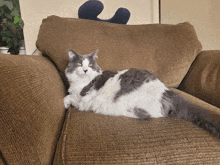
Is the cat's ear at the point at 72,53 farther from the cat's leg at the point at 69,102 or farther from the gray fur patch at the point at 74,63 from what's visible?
the cat's leg at the point at 69,102

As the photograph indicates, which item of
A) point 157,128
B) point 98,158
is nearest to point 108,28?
point 157,128

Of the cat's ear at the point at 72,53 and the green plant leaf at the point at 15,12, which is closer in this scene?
the cat's ear at the point at 72,53

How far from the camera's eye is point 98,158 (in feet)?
1.61

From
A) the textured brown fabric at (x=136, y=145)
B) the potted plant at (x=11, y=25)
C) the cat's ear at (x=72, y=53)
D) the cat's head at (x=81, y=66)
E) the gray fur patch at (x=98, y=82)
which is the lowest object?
the textured brown fabric at (x=136, y=145)

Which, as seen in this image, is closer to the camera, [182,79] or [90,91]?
[90,91]

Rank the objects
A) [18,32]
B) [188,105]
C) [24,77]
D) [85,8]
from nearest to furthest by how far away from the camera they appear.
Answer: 1. [24,77]
2. [188,105]
3. [85,8]
4. [18,32]

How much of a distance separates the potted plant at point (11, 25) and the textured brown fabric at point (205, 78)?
1808mm

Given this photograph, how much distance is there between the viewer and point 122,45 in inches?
49.1

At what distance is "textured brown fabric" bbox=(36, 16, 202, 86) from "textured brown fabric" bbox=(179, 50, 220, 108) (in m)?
0.07

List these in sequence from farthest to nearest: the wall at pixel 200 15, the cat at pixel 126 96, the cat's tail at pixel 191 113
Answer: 1. the wall at pixel 200 15
2. the cat at pixel 126 96
3. the cat's tail at pixel 191 113

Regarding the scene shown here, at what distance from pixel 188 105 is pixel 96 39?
35.1 inches

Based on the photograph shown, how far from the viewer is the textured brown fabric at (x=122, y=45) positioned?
1.15 metres

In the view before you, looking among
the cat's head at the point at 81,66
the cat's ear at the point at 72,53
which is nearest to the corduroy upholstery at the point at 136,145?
the cat's head at the point at 81,66

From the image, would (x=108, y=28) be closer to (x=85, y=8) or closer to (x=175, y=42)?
(x=85, y=8)
